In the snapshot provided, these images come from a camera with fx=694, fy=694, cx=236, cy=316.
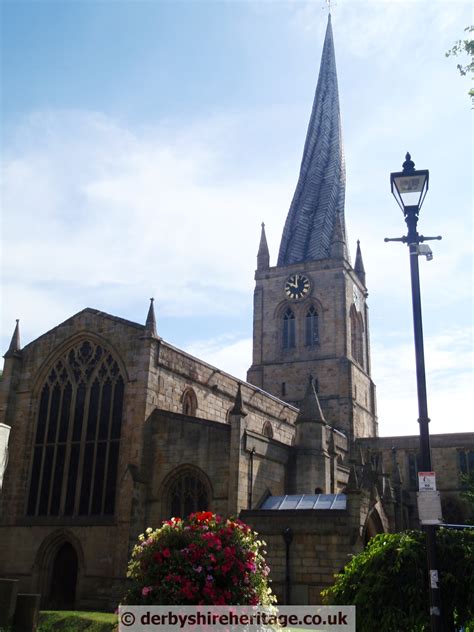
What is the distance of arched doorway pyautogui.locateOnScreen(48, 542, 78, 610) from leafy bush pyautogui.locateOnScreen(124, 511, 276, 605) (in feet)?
59.5

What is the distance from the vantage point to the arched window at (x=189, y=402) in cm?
3150

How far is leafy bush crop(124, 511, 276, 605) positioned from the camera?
10.8 meters

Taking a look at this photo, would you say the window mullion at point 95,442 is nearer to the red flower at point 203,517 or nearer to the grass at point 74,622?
the grass at point 74,622

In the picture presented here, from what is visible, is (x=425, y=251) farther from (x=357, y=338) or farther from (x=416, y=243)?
(x=357, y=338)

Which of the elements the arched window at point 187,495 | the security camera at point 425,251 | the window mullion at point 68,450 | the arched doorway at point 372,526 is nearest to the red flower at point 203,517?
the security camera at point 425,251

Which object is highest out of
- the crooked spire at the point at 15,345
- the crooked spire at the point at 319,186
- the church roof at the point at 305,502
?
the crooked spire at the point at 319,186

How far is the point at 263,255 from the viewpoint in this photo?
60094mm

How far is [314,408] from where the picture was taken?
115ft

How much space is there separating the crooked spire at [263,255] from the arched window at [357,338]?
8.47 meters

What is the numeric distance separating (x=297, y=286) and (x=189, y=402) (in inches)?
1021

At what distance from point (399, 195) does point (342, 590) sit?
21.9 ft

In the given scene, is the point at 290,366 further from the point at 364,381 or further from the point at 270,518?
the point at 270,518

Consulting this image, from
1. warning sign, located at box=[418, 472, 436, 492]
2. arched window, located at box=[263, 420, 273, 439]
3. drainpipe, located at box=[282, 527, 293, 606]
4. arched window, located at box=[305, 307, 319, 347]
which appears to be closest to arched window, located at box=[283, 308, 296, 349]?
arched window, located at box=[305, 307, 319, 347]

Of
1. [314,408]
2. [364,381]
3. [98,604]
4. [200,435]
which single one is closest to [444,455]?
[364,381]
